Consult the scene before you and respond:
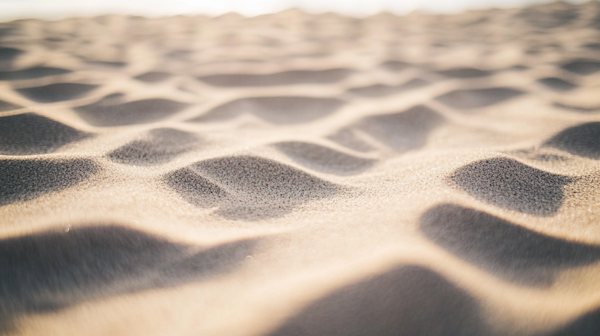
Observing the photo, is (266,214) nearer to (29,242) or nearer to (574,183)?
(29,242)

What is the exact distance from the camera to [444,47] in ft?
6.49

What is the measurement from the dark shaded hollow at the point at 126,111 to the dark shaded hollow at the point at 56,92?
0.54 ft

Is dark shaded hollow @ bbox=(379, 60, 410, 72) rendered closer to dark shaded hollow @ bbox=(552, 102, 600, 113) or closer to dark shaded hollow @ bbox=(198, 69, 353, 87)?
dark shaded hollow @ bbox=(198, 69, 353, 87)

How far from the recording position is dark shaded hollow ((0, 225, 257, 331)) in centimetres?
45

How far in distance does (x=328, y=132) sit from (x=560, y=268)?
2.48ft

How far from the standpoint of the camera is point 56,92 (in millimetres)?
1333

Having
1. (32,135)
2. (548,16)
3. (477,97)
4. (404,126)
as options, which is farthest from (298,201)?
(548,16)

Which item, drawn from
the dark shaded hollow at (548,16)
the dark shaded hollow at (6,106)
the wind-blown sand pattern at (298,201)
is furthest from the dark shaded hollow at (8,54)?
the dark shaded hollow at (548,16)

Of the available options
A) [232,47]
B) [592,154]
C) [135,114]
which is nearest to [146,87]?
[135,114]

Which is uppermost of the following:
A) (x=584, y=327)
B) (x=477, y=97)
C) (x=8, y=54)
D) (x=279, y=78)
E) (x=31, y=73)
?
(x=8, y=54)

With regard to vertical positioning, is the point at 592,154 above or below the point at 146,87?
below

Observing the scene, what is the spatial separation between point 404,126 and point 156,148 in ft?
2.84

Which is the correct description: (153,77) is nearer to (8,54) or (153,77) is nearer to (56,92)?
(56,92)

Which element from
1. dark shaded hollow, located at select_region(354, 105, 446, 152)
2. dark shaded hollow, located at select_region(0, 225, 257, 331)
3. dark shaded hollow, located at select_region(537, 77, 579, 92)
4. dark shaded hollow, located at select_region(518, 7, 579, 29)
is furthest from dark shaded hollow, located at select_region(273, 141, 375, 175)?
dark shaded hollow, located at select_region(518, 7, 579, 29)
